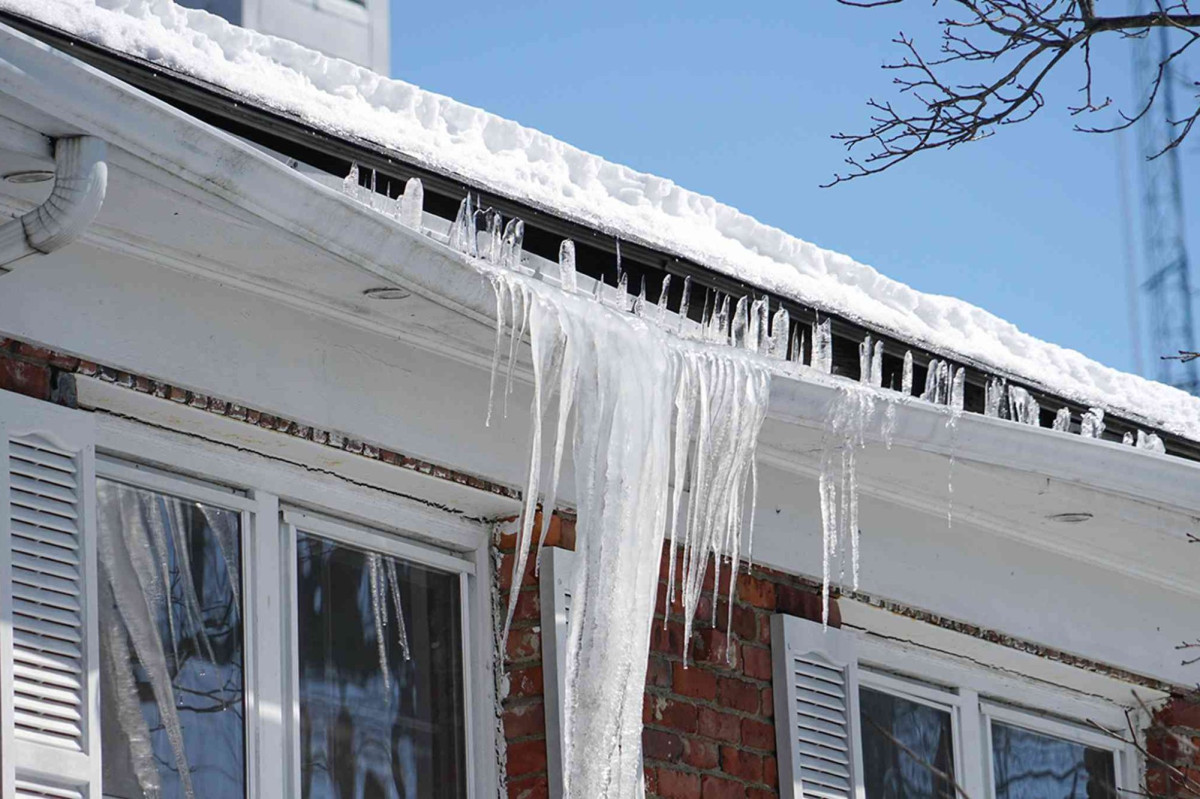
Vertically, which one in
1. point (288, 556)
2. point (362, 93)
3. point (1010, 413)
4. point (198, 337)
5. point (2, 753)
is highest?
point (362, 93)

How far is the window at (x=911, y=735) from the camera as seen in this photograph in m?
5.31

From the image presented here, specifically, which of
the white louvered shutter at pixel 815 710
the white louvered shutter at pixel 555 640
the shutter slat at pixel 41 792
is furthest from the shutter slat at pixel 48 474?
the white louvered shutter at pixel 815 710

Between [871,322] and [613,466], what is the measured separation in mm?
1433

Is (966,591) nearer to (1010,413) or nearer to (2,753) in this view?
(1010,413)

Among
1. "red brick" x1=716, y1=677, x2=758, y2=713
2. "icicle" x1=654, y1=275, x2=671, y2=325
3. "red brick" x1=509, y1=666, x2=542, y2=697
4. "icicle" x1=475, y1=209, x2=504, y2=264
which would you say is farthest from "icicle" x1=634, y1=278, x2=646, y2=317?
"red brick" x1=716, y1=677, x2=758, y2=713

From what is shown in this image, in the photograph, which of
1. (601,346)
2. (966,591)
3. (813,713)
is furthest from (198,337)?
(966,591)

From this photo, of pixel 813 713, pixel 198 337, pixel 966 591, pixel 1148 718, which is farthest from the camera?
pixel 1148 718

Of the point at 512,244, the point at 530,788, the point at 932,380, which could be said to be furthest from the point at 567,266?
the point at 932,380

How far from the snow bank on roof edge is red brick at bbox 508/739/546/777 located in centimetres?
120

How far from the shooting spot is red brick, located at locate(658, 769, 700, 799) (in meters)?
4.95

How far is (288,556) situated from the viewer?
14.7ft

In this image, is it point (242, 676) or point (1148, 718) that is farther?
point (1148, 718)

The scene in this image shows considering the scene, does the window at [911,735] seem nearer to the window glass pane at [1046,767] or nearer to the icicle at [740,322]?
the window glass pane at [1046,767]

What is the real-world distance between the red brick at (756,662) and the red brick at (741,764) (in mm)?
204
